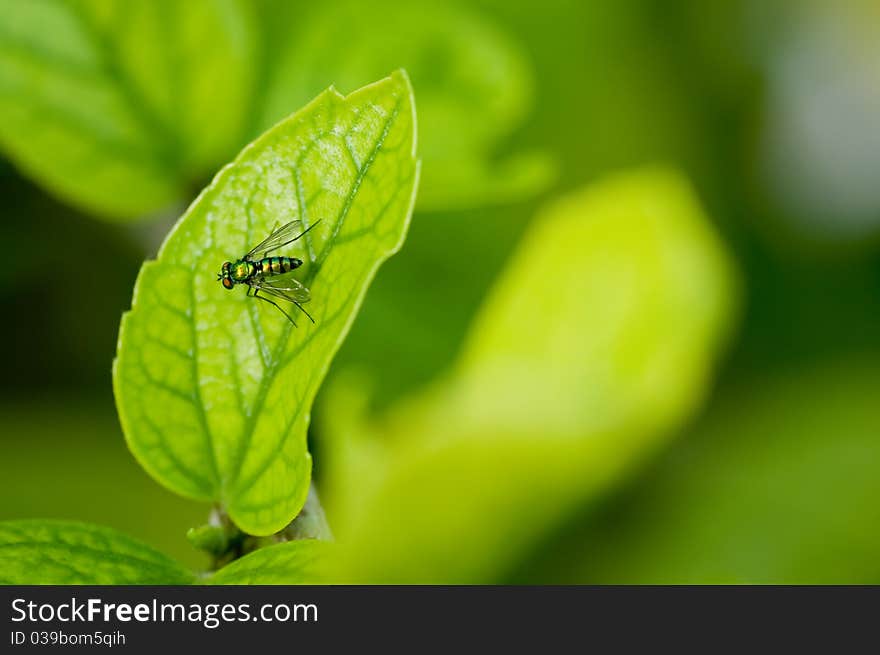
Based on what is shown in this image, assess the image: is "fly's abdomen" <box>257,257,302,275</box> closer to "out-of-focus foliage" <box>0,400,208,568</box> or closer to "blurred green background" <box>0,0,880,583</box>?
"blurred green background" <box>0,0,880,583</box>

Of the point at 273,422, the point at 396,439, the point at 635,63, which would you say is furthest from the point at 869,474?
the point at 635,63

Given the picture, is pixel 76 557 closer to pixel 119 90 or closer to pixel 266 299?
pixel 266 299

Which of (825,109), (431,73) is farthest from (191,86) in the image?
(825,109)

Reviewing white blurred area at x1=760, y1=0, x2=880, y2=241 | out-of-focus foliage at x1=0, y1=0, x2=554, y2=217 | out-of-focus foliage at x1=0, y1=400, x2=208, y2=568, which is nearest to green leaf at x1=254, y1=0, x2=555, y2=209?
Answer: out-of-focus foliage at x1=0, y1=0, x2=554, y2=217

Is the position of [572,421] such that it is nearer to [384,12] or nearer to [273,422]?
[273,422]

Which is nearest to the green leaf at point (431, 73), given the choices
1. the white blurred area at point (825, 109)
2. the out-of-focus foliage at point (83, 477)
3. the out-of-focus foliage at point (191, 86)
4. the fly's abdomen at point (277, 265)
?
the out-of-focus foliage at point (191, 86)

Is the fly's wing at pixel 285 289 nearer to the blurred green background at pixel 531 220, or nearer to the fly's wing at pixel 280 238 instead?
the fly's wing at pixel 280 238
